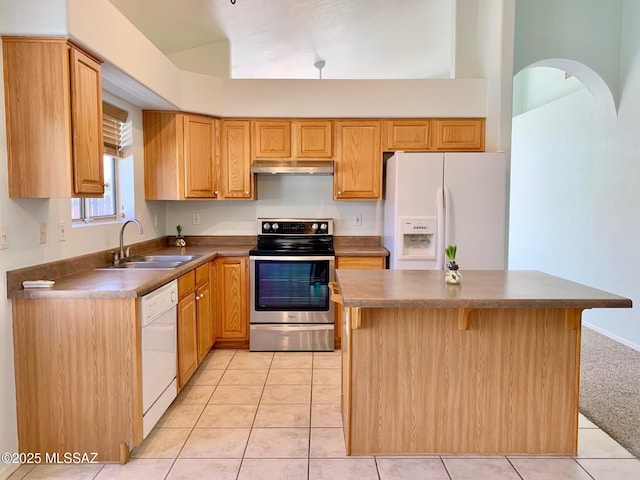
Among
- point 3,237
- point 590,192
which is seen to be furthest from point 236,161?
point 590,192

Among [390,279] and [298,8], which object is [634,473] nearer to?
[390,279]

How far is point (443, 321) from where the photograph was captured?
2.24 meters

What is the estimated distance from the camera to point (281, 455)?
7.55 ft

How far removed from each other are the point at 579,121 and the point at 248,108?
3608mm

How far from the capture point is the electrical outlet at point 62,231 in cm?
253

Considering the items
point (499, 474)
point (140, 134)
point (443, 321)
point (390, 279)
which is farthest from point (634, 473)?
point (140, 134)

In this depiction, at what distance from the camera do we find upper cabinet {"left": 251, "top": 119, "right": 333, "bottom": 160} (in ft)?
13.4

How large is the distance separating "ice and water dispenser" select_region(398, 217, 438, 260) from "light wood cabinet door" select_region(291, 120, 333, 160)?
1.04 m

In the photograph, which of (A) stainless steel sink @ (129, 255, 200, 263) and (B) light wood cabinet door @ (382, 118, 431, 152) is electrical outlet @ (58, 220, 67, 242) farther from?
(B) light wood cabinet door @ (382, 118, 431, 152)

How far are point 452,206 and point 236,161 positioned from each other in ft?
6.60

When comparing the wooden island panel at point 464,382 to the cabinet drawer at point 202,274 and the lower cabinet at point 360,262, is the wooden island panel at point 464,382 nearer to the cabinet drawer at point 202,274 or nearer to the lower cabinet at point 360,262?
the cabinet drawer at point 202,274

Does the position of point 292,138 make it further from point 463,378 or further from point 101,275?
point 463,378

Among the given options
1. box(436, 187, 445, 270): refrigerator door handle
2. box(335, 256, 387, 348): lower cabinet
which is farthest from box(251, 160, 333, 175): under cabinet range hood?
box(436, 187, 445, 270): refrigerator door handle

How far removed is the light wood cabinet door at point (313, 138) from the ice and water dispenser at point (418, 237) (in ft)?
3.40
